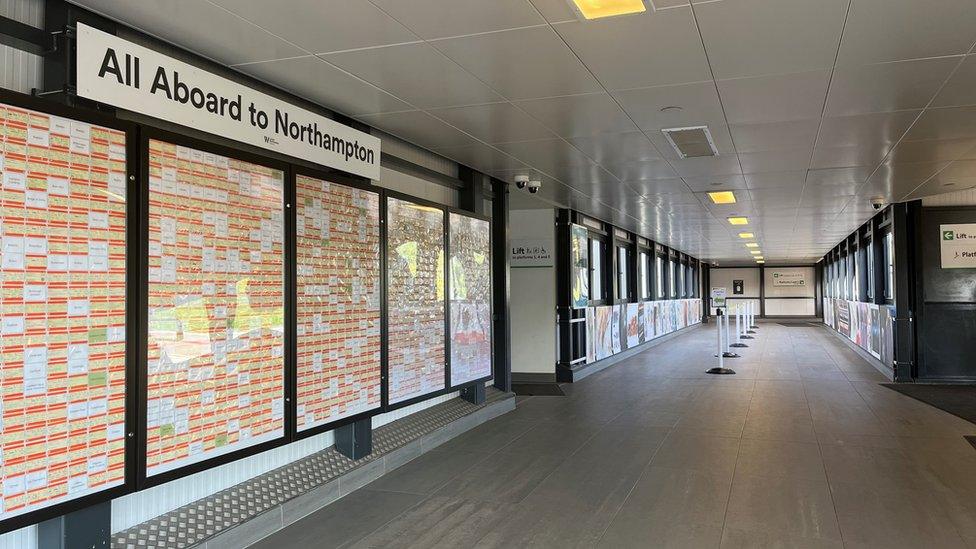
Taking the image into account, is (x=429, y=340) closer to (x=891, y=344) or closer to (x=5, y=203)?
(x=5, y=203)

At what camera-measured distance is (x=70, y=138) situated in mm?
2754

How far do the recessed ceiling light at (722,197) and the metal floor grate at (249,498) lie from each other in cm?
534

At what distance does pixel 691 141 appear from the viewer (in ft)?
18.7

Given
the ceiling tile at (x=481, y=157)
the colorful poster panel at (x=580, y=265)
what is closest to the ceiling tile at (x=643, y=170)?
the ceiling tile at (x=481, y=157)

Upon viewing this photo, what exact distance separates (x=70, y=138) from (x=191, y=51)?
3.48 feet

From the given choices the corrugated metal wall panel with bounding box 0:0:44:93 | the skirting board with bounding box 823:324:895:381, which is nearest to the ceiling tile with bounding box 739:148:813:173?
the skirting board with bounding box 823:324:895:381

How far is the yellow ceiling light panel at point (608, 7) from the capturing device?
9.91ft

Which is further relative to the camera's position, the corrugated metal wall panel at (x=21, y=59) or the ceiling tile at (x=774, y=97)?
the ceiling tile at (x=774, y=97)

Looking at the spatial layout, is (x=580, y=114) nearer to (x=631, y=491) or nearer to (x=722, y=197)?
(x=631, y=491)

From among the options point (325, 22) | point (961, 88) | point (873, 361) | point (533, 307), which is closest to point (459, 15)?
point (325, 22)

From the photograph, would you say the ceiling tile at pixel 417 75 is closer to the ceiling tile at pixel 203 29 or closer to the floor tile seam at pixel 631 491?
the ceiling tile at pixel 203 29

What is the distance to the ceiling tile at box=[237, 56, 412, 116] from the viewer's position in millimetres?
3822

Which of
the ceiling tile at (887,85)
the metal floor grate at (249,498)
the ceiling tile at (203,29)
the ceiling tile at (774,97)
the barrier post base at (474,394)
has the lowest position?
the metal floor grate at (249,498)

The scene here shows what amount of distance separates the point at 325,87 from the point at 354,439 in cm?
255
